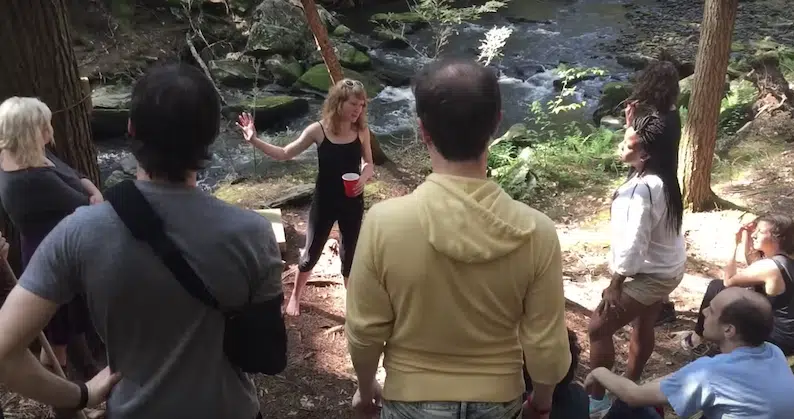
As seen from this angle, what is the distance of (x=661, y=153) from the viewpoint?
10.8 feet

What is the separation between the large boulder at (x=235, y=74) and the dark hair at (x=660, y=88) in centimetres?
1001

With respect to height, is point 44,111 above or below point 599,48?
above

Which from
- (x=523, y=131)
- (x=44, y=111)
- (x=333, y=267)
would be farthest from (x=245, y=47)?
(x=44, y=111)

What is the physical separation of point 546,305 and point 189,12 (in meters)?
14.6

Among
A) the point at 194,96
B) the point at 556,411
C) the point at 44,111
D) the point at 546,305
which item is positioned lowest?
the point at 556,411

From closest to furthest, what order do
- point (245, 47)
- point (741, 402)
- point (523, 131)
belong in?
1. point (741, 402)
2. point (523, 131)
3. point (245, 47)

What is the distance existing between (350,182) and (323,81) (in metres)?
9.09

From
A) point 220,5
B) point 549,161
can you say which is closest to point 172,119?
point 549,161

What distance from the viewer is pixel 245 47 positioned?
14461 mm

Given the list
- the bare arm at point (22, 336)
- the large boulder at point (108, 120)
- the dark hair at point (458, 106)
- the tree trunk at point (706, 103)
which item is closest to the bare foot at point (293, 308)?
the bare arm at point (22, 336)

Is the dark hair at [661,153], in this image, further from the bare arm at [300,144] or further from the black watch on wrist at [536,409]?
the bare arm at [300,144]

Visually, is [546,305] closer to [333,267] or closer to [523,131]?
[333,267]

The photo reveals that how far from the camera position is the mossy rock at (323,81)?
12886 millimetres

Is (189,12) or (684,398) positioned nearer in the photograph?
(684,398)
